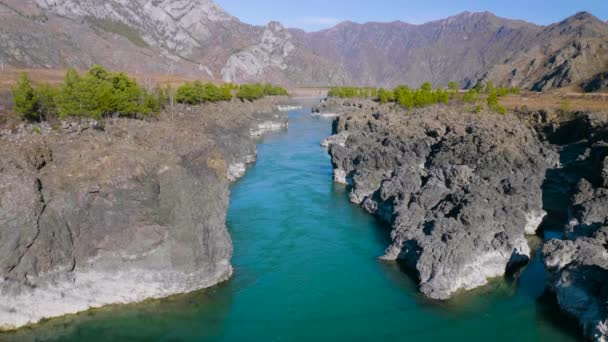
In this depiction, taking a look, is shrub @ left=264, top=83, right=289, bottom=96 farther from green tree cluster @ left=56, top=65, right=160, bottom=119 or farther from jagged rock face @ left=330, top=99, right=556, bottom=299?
green tree cluster @ left=56, top=65, right=160, bottom=119

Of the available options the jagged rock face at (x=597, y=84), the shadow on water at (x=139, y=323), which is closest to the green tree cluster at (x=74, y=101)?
the shadow on water at (x=139, y=323)

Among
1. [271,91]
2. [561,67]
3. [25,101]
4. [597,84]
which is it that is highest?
[561,67]

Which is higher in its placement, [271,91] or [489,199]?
[271,91]

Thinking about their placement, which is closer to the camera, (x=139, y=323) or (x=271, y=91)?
(x=139, y=323)

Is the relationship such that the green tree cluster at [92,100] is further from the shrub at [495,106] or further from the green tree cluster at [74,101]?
the shrub at [495,106]

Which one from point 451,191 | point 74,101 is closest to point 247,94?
point 74,101

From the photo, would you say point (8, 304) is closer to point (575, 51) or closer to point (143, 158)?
point (143, 158)

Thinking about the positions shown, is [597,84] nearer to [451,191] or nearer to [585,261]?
[451,191]

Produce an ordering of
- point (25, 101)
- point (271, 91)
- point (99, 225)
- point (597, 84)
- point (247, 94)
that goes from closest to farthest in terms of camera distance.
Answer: point (99, 225)
point (25, 101)
point (597, 84)
point (247, 94)
point (271, 91)
